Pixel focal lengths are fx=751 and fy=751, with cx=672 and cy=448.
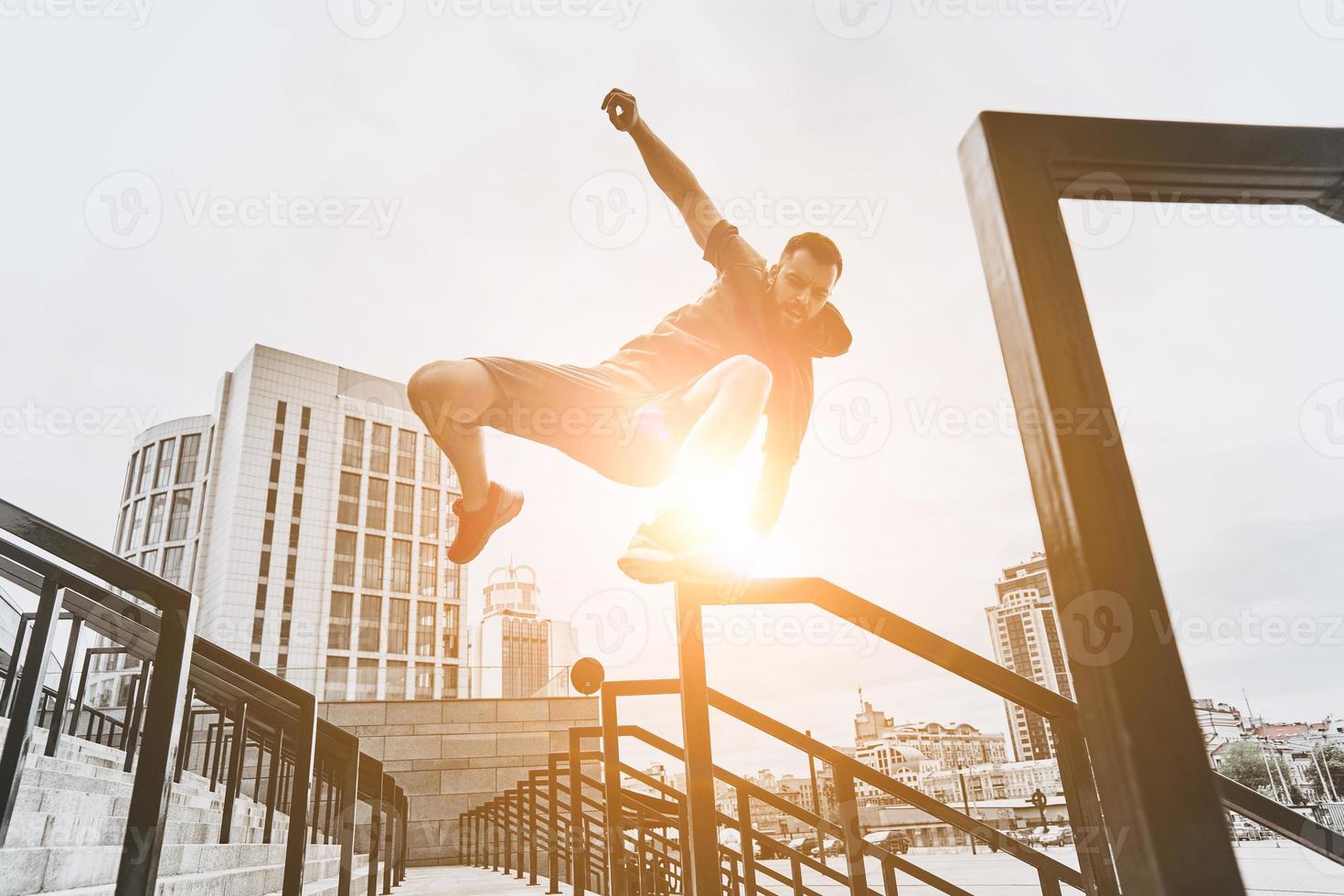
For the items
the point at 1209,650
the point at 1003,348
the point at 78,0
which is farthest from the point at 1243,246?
the point at 78,0

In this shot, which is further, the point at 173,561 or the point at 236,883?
the point at 173,561

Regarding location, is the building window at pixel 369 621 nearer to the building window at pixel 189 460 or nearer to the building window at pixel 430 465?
the building window at pixel 189 460

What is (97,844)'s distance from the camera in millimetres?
1815

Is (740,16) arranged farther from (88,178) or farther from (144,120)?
(88,178)

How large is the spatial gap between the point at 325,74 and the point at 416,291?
3.68 ft

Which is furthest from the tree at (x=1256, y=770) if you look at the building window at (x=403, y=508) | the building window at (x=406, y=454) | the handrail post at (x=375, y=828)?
the building window at (x=403, y=508)

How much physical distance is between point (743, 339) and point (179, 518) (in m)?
13.5

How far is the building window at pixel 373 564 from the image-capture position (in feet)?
30.4

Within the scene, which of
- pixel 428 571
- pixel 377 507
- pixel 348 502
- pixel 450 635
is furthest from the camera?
pixel 450 635

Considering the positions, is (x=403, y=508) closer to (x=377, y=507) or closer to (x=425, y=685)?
(x=377, y=507)

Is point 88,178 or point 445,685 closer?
point 88,178

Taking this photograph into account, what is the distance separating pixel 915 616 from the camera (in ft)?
11.4

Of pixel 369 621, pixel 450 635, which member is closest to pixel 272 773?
pixel 450 635

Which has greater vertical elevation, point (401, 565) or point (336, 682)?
point (401, 565)
